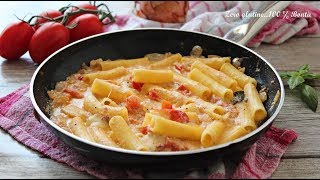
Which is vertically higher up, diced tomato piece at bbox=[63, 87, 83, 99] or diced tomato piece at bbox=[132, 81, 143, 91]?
diced tomato piece at bbox=[132, 81, 143, 91]

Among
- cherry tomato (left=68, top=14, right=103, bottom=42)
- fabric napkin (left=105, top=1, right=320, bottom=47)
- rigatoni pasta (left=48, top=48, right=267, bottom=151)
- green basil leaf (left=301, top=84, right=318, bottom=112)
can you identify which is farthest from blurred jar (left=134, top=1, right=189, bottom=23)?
green basil leaf (left=301, top=84, right=318, bottom=112)

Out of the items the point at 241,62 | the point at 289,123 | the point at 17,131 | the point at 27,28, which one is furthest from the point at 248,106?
the point at 27,28

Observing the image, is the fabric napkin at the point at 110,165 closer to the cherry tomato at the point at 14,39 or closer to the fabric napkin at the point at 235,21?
the cherry tomato at the point at 14,39

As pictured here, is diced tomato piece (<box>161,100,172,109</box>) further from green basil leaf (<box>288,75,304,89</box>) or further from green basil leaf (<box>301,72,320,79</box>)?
green basil leaf (<box>301,72,320,79</box>)

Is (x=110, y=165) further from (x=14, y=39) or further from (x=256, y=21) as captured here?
(x=256, y=21)

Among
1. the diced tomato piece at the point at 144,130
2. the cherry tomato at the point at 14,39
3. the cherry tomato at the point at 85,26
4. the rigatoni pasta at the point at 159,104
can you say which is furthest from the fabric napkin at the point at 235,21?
the diced tomato piece at the point at 144,130

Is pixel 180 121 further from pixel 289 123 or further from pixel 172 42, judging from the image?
pixel 172 42

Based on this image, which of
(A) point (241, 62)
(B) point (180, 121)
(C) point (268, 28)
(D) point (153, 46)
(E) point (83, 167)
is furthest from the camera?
(C) point (268, 28)
